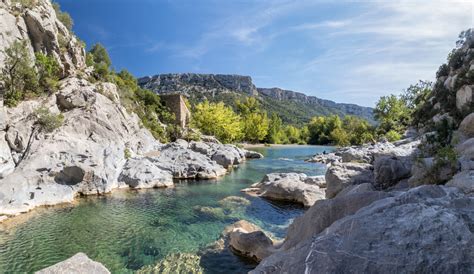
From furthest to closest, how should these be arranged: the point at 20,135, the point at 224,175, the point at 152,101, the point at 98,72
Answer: the point at 152,101 → the point at 98,72 → the point at 224,175 → the point at 20,135

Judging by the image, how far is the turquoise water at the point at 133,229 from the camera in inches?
427

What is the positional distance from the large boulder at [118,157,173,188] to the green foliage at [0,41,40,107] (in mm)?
10149

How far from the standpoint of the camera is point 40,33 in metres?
28.4

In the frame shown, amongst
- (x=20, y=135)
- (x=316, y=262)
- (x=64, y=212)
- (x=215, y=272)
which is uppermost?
(x=20, y=135)

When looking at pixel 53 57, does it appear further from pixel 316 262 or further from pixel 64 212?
pixel 316 262

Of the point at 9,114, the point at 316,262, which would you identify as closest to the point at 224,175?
the point at 9,114

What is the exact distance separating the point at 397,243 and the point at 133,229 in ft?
43.0

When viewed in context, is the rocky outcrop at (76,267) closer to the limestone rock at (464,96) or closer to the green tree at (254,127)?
the limestone rock at (464,96)

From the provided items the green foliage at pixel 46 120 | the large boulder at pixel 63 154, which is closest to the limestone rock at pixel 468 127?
the large boulder at pixel 63 154

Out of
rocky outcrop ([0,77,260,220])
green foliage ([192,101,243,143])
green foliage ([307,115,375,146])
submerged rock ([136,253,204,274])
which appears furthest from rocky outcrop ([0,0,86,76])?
green foliage ([307,115,375,146])

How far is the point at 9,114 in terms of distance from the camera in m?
21.3

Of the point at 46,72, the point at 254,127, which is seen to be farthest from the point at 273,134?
the point at 46,72

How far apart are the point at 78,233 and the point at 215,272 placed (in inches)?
300

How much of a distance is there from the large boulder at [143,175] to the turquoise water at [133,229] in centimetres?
157
